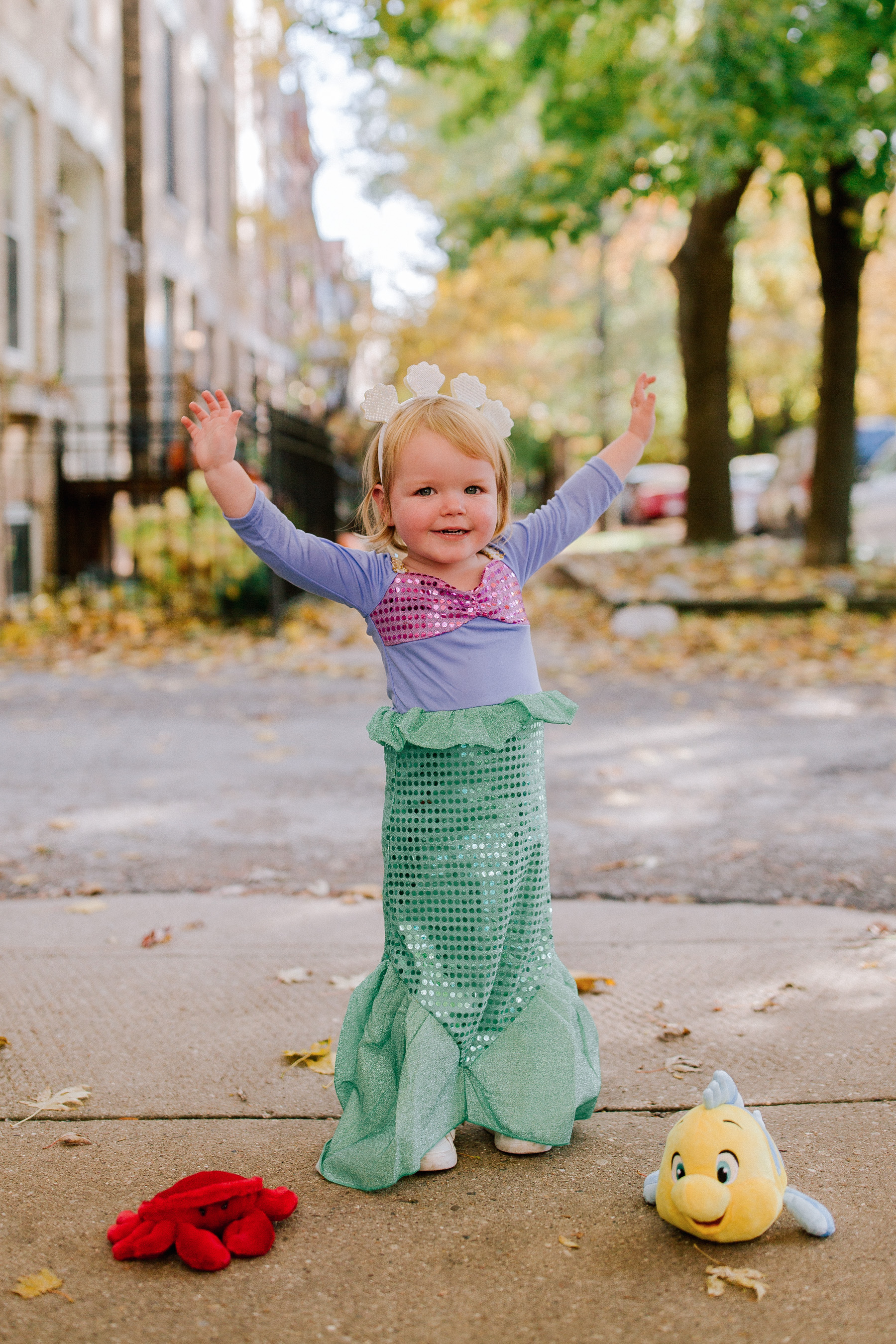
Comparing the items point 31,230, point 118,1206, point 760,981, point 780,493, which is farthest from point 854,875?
point 780,493

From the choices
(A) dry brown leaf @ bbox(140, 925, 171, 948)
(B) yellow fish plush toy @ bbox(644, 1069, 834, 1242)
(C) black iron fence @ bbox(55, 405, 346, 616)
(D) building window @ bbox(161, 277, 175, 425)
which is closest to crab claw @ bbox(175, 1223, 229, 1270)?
(B) yellow fish plush toy @ bbox(644, 1069, 834, 1242)

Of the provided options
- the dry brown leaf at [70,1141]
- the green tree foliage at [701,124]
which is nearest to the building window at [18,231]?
the green tree foliage at [701,124]

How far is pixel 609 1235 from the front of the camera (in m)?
2.12

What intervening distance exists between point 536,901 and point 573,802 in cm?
286

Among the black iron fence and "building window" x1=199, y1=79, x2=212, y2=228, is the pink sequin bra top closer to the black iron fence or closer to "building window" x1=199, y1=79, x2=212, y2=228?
the black iron fence

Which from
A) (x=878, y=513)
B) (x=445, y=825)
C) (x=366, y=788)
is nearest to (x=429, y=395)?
(x=445, y=825)

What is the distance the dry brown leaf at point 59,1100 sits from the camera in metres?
2.58

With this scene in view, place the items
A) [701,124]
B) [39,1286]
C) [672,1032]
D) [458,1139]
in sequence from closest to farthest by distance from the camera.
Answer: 1. [39,1286]
2. [458,1139]
3. [672,1032]
4. [701,124]

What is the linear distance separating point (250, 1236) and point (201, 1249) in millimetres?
86

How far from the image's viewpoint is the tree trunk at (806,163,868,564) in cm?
1222

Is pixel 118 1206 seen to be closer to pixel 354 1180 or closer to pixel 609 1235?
pixel 354 1180

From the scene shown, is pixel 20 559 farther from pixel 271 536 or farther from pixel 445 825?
pixel 445 825

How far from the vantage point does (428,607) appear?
2.43 m

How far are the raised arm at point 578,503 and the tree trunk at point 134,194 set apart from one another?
12614mm
